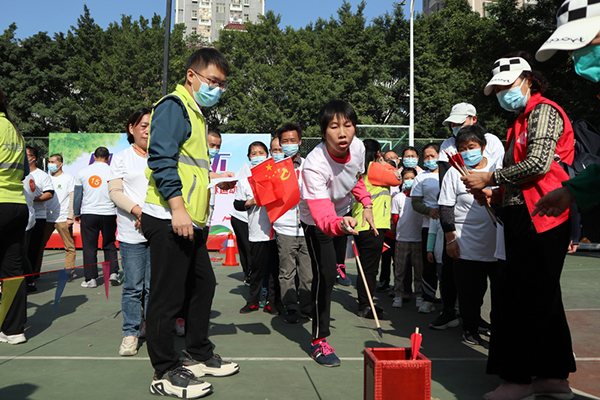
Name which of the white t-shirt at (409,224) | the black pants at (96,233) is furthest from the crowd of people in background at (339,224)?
the black pants at (96,233)

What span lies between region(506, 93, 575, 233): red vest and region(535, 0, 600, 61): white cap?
885 mm

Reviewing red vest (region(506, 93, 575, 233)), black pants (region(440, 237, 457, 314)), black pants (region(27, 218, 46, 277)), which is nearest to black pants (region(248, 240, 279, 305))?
black pants (region(440, 237, 457, 314))

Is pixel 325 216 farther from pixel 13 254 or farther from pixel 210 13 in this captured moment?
pixel 210 13

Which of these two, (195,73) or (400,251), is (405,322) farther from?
(195,73)

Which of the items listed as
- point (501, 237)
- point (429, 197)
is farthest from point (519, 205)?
point (429, 197)

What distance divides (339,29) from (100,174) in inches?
1614

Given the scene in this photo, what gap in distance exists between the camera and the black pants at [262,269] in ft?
20.9

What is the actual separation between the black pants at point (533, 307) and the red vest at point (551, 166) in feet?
0.22

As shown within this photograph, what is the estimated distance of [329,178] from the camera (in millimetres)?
4246

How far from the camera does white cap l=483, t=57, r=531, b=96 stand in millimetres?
3555

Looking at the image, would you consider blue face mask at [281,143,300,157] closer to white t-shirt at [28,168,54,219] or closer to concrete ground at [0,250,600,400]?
concrete ground at [0,250,600,400]

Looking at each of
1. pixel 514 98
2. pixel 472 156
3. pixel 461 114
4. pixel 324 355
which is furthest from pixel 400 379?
pixel 461 114

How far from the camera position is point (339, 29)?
45906mm

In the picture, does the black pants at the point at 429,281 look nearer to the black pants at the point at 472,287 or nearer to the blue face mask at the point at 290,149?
the black pants at the point at 472,287
